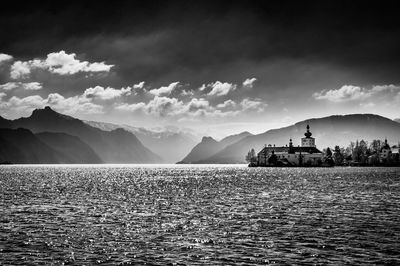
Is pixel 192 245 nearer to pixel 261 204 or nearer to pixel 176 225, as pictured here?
pixel 176 225

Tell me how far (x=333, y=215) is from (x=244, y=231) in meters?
20.4

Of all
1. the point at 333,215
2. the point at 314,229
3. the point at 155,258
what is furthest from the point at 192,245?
the point at 333,215

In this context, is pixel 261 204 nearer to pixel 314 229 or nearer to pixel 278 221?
pixel 278 221

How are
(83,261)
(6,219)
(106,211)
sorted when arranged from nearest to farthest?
(83,261) < (6,219) < (106,211)

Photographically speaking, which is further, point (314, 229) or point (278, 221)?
point (278, 221)

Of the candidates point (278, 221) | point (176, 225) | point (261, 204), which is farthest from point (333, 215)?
point (176, 225)

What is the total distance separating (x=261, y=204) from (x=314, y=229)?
3011cm

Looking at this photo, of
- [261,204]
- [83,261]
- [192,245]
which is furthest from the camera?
[261,204]

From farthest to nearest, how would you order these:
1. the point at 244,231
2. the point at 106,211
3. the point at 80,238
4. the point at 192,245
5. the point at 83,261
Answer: the point at 106,211 → the point at 244,231 → the point at 80,238 → the point at 192,245 → the point at 83,261

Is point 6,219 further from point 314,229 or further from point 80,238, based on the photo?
point 314,229

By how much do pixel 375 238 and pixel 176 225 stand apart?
80.4ft

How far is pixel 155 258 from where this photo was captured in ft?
130

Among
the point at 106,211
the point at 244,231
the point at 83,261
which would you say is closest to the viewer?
the point at 83,261

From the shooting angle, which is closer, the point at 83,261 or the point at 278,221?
the point at 83,261
